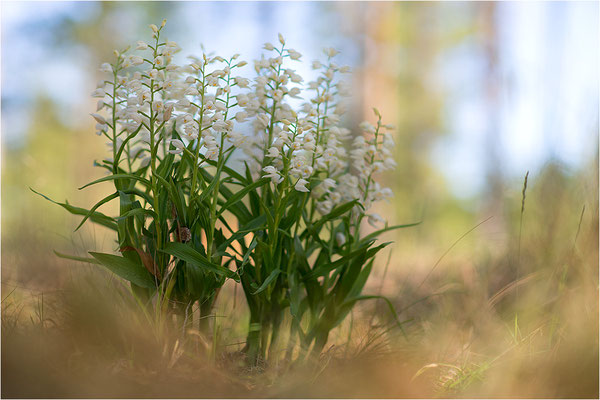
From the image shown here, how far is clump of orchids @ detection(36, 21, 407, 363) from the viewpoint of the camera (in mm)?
1479

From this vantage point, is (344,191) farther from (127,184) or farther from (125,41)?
(125,41)

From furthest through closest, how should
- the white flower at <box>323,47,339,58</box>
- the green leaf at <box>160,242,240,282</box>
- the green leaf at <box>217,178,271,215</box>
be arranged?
the white flower at <box>323,47,339,58</box> → the green leaf at <box>217,178,271,215</box> → the green leaf at <box>160,242,240,282</box>

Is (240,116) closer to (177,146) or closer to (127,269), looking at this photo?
(177,146)

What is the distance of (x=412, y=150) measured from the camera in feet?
39.5

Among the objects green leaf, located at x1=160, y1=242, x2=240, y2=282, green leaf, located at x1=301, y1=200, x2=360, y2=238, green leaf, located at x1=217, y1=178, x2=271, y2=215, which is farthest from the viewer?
green leaf, located at x1=301, y1=200, x2=360, y2=238

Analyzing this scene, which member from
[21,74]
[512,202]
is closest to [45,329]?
[512,202]

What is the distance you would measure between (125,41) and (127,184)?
8923mm

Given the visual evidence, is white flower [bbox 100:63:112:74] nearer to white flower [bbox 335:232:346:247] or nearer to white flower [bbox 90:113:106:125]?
white flower [bbox 90:113:106:125]

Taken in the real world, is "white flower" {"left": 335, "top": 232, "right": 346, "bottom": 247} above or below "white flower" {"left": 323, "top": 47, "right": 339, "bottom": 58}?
below

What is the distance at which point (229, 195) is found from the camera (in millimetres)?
1726

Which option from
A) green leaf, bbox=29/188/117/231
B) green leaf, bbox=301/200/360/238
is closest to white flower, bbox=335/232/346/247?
green leaf, bbox=301/200/360/238

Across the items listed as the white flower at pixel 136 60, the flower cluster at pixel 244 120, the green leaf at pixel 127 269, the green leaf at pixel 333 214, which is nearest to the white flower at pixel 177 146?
the flower cluster at pixel 244 120

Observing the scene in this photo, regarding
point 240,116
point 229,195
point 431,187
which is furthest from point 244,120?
point 431,187

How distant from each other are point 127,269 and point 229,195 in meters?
0.46
